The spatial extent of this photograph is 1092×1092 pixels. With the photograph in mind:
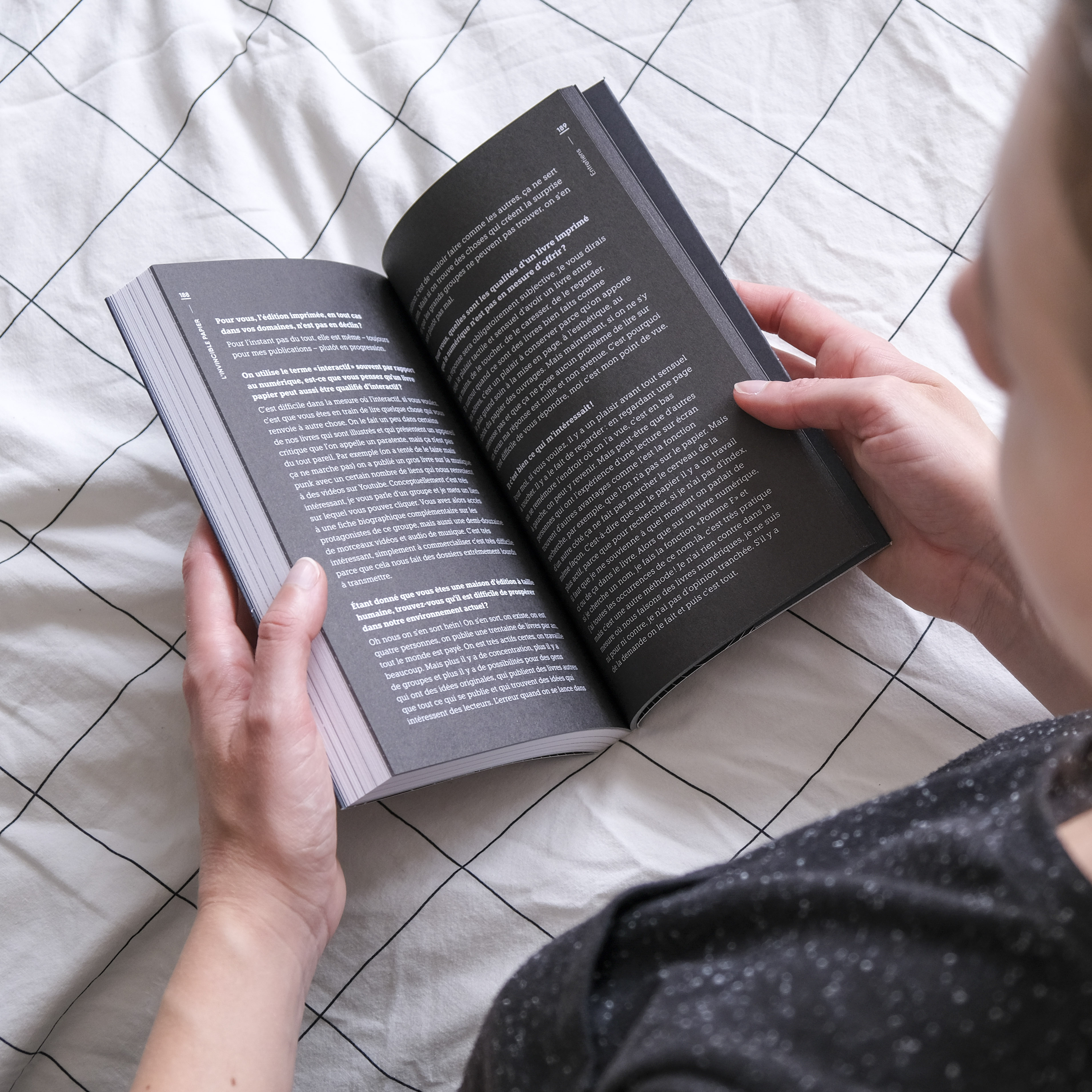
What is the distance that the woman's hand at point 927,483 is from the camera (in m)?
0.67

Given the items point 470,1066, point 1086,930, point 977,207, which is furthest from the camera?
point 977,207

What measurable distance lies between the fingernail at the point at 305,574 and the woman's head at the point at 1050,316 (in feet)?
1.38

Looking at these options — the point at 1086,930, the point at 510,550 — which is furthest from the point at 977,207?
the point at 1086,930

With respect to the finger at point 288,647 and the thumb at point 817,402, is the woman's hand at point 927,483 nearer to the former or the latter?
the thumb at point 817,402

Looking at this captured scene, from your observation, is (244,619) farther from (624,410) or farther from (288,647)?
(624,410)

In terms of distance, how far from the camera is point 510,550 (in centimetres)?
72

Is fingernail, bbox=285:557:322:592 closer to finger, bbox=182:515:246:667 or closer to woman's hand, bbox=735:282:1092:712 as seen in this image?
finger, bbox=182:515:246:667

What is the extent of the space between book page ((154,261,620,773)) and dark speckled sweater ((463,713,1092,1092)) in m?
0.17

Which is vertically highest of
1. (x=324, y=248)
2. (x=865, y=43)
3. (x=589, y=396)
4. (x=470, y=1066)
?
(x=865, y=43)

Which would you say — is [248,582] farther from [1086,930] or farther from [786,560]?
[1086,930]

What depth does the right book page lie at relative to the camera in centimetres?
67

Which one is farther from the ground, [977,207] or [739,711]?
[977,207]

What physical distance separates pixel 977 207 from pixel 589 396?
0.43 metres

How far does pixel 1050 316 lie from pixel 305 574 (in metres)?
0.46
